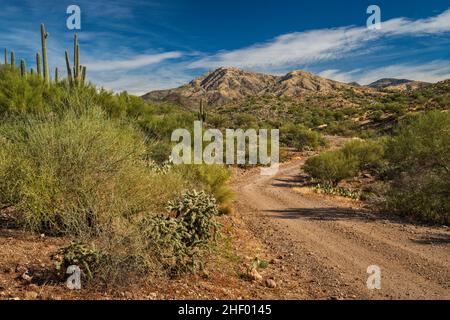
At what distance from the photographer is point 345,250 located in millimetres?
8539

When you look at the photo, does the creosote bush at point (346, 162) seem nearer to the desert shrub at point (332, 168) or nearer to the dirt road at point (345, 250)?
the desert shrub at point (332, 168)

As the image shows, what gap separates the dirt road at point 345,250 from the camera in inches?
253

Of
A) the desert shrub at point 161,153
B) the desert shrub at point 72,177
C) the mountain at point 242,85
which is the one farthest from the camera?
the mountain at point 242,85

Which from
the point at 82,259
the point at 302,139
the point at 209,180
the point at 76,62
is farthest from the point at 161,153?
the point at 302,139

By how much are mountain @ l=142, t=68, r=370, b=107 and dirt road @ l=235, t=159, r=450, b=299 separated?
86445mm

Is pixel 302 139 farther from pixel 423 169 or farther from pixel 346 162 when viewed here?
pixel 423 169

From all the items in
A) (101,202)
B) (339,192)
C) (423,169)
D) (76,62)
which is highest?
(76,62)

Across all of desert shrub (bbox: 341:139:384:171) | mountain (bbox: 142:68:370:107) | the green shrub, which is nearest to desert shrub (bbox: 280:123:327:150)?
desert shrub (bbox: 341:139:384:171)

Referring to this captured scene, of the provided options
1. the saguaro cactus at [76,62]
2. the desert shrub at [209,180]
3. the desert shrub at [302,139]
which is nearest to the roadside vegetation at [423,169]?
the desert shrub at [209,180]

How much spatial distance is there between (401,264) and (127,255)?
4827 mm

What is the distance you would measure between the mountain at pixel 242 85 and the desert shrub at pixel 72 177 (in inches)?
3539

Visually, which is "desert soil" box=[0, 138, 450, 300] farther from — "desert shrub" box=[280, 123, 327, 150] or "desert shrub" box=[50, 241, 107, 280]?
"desert shrub" box=[280, 123, 327, 150]

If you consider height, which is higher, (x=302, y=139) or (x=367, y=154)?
(x=302, y=139)

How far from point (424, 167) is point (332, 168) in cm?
640
